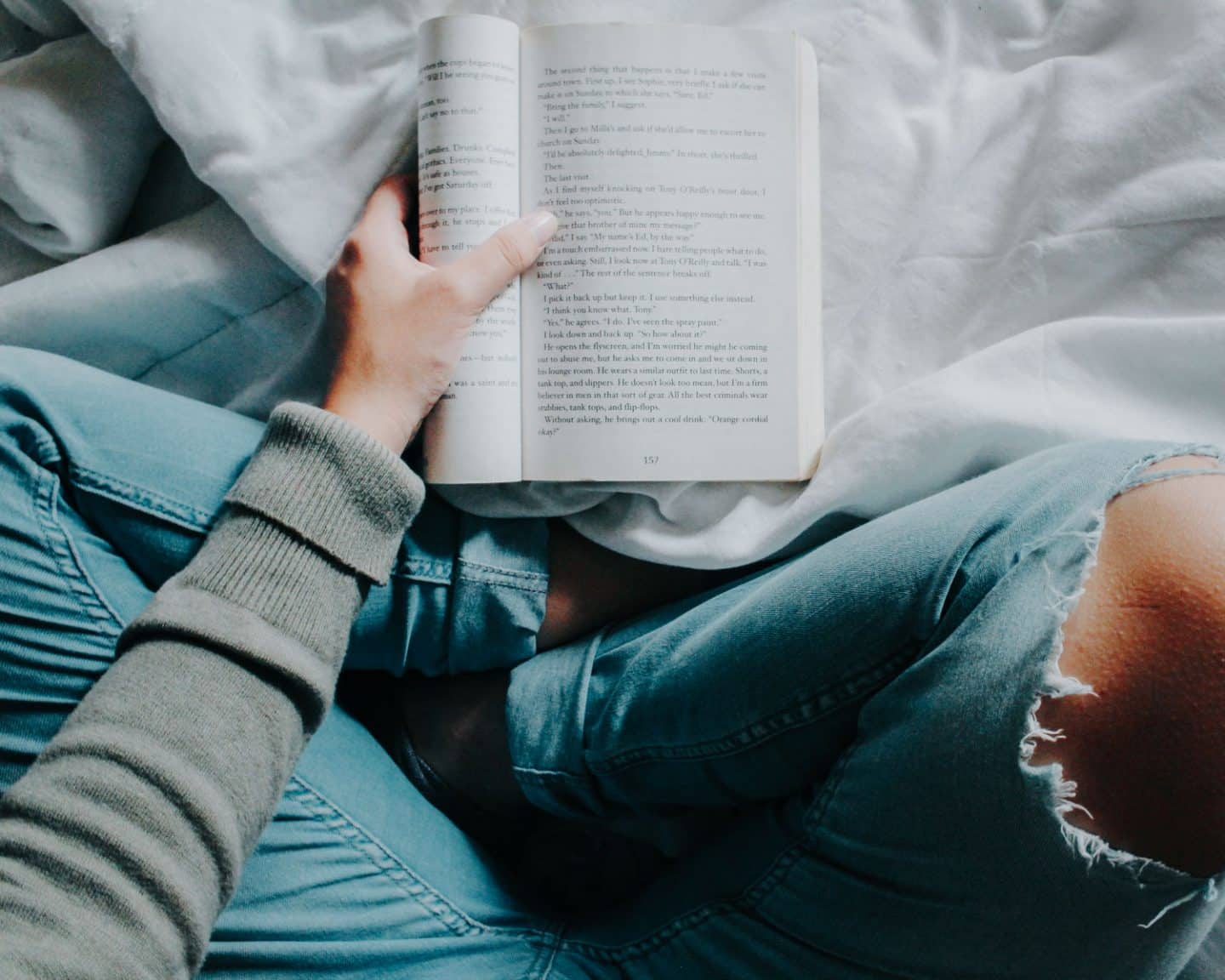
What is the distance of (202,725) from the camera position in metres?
0.49

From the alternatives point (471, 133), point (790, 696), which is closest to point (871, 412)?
point (790, 696)

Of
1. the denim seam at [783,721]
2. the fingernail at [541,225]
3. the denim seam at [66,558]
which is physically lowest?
the denim seam at [783,721]

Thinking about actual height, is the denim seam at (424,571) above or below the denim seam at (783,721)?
above

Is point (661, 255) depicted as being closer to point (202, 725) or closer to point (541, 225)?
point (541, 225)

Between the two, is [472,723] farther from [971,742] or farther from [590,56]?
[590,56]

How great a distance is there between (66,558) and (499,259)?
12.2 inches

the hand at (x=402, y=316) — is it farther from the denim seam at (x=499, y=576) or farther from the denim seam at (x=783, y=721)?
the denim seam at (x=783, y=721)

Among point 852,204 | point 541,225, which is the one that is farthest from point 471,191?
point 852,204

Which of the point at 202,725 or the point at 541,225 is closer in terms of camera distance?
the point at 202,725

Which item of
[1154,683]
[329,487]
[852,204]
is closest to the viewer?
[1154,683]

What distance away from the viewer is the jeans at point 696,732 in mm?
489

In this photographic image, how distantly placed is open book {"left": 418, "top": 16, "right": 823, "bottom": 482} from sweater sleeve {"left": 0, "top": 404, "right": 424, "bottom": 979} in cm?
9

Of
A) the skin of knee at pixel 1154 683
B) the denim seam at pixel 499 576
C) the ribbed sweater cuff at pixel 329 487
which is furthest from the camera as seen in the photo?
the denim seam at pixel 499 576

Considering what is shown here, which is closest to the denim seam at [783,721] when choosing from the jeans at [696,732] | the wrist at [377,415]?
the jeans at [696,732]
